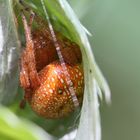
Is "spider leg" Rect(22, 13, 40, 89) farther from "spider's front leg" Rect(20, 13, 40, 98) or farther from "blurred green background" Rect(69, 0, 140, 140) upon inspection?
"blurred green background" Rect(69, 0, 140, 140)

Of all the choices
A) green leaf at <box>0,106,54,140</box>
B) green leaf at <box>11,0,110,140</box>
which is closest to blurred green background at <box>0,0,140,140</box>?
green leaf at <box>11,0,110,140</box>

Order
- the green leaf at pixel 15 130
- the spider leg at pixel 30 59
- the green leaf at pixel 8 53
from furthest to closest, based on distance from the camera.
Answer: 1. the spider leg at pixel 30 59
2. the green leaf at pixel 8 53
3. the green leaf at pixel 15 130

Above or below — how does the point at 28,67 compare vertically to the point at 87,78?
below

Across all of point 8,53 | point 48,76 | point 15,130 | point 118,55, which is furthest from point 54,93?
point 15,130

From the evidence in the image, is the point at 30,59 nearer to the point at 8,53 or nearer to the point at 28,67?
the point at 28,67

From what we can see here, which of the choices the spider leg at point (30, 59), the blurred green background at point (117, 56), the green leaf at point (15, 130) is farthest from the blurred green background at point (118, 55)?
the green leaf at point (15, 130)

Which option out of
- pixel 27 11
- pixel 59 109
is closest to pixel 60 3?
pixel 27 11

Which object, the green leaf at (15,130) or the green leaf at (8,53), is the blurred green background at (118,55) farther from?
the green leaf at (15,130)
